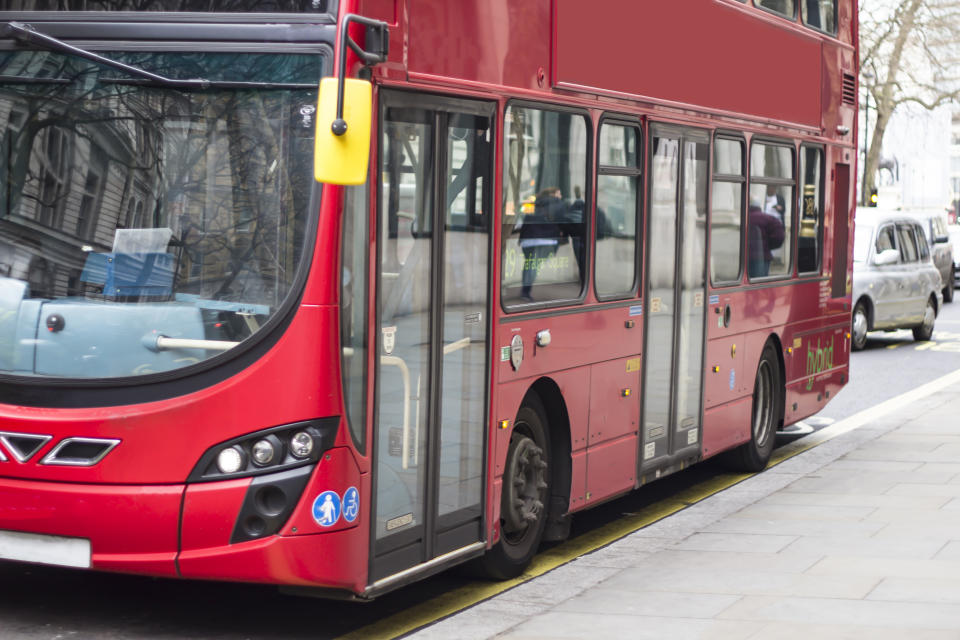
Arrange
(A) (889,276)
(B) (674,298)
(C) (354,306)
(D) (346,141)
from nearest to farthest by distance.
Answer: (D) (346,141) → (C) (354,306) → (B) (674,298) → (A) (889,276)

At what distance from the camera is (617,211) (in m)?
8.71

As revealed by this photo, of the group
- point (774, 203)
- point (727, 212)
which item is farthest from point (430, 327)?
point (774, 203)

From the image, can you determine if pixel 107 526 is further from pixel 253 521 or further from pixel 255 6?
pixel 255 6

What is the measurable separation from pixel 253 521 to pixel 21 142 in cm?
174

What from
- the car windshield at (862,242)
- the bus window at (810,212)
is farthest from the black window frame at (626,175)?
the car windshield at (862,242)

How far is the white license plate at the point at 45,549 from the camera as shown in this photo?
6.02m

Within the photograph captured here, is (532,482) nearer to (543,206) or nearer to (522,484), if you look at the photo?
→ (522,484)

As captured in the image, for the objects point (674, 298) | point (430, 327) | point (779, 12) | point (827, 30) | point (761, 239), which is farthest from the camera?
point (827, 30)

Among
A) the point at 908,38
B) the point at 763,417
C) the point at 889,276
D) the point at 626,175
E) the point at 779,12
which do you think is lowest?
the point at 763,417

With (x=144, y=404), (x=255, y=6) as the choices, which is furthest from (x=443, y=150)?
(x=144, y=404)

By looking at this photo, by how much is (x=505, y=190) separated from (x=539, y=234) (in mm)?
480

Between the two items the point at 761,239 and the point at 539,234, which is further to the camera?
the point at 761,239

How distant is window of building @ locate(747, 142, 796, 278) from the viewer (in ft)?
36.8

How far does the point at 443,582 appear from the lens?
7789 mm
